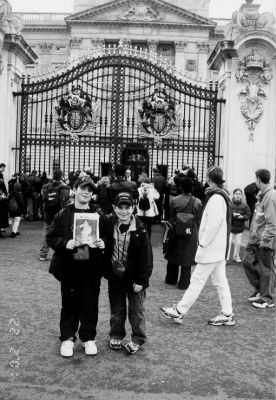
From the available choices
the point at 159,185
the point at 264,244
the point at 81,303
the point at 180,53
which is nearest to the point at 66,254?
the point at 81,303

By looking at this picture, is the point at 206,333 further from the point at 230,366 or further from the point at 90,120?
the point at 90,120

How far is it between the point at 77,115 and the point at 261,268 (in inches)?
353

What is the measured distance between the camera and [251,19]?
12.6m

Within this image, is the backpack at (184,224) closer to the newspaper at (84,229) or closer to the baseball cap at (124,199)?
the baseball cap at (124,199)

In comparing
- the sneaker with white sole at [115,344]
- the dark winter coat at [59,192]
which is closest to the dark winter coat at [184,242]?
the dark winter coat at [59,192]

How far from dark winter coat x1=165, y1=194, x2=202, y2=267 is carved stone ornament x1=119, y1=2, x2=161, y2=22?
34224 millimetres

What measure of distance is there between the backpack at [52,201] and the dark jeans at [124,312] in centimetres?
414

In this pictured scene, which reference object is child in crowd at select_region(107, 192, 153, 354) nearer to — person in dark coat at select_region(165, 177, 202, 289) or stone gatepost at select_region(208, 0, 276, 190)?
person in dark coat at select_region(165, 177, 202, 289)

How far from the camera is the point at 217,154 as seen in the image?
1402 cm

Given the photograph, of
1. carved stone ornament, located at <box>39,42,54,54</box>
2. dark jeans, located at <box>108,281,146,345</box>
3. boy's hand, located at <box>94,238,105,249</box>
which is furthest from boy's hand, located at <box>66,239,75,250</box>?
carved stone ornament, located at <box>39,42,54,54</box>

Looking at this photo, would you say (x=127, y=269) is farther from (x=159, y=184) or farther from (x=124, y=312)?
(x=159, y=184)

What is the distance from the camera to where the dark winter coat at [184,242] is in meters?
7.18

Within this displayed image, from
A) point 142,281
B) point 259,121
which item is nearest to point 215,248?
point 142,281

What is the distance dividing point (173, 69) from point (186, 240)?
25.4 ft
